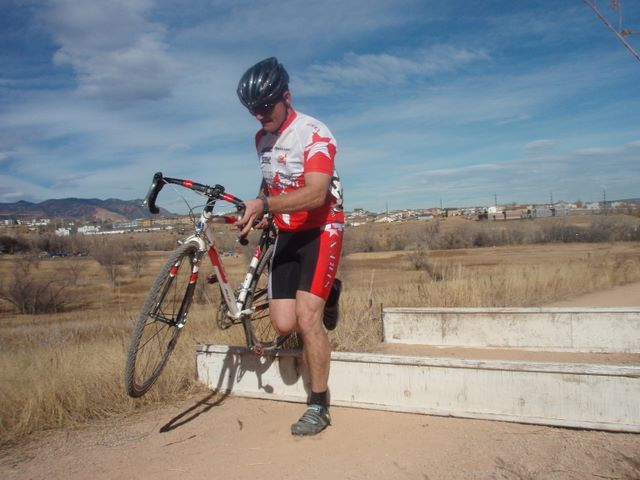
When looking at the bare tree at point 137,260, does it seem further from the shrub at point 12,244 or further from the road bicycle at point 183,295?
the road bicycle at point 183,295

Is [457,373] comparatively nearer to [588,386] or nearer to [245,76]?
[588,386]

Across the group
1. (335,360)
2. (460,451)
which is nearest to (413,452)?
(460,451)

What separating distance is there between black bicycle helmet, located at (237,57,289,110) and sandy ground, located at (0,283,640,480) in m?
2.33

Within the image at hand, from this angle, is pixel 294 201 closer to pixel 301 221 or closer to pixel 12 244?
pixel 301 221

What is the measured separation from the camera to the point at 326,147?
3.74 metres

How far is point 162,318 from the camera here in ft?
12.7

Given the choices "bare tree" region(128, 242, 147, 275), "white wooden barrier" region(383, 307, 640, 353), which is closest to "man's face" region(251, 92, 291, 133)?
"white wooden barrier" region(383, 307, 640, 353)

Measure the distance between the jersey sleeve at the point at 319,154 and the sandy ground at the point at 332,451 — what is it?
5.84 feet

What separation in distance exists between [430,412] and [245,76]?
275cm

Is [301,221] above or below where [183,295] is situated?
above

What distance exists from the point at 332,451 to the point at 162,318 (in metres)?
1.50

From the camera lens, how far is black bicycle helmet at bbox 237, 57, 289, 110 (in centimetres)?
388

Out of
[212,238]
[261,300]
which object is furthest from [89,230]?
[212,238]

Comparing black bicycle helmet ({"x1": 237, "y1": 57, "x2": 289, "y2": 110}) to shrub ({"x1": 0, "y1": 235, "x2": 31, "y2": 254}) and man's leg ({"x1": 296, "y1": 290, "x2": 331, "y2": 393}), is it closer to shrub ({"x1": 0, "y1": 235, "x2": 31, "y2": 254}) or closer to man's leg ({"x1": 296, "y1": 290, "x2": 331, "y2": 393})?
man's leg ({"x1": 296, "y1": 290, "x2": 331, "y2": 393})
